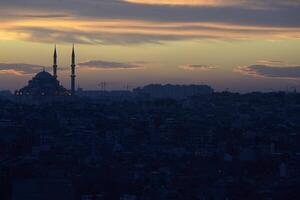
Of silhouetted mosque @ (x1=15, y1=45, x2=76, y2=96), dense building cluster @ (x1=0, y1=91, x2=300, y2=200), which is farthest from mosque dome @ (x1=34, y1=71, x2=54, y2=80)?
dense building cluster @ (x1=0, y1=91, x2=300, y2=200)

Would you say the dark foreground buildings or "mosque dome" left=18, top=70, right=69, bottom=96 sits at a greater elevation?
"mosque dome" left=18, top=70, right=69, bottom=96

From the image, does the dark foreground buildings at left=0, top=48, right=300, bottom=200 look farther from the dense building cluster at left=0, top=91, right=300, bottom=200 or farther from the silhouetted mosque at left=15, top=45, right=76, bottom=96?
the silhouetted mosque at left=15, top=45, right=76, bottom=96

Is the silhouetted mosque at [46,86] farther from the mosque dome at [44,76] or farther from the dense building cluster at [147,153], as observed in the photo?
the dense building cluster at [147,153]

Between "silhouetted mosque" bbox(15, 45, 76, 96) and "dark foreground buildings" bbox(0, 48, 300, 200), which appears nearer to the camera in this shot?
"dark foreground buildings" bbox(0, 48, 300, 200)

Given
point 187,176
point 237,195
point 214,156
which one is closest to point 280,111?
point 214,156

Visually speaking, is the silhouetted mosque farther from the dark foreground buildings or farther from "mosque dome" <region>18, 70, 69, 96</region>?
the dark foreground buildings

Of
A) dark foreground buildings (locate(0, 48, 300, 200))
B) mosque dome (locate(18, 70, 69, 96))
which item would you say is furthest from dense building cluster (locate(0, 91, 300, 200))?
mosque dome (locate(18, 70, 69, 96))

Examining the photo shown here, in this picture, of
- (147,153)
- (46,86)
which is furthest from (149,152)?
(46,86)

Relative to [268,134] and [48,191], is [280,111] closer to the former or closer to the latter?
[268,134]

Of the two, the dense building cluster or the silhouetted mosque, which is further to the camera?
the silhouetted mosque

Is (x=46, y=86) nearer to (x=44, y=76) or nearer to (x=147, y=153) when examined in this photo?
(x=44, y=76)
